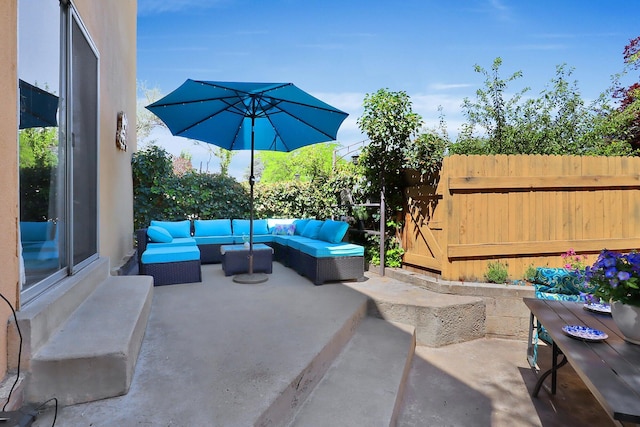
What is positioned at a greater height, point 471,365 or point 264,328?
point 264,328

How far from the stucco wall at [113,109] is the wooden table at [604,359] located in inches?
163

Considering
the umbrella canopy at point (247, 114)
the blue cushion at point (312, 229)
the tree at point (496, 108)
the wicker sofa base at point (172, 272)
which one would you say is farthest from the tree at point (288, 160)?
the wicker sofa base at point (172, 272)

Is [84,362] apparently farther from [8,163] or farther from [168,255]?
[168,255]

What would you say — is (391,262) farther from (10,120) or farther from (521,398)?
(10,120)

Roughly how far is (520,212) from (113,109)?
18.4ft

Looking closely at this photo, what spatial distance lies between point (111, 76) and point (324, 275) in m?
3.74

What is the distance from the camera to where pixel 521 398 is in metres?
3.02

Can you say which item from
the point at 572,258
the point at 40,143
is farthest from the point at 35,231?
the point at 572,258

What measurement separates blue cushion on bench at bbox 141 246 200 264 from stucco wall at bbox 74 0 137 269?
427mm

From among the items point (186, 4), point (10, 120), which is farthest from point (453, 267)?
point (186, 4)

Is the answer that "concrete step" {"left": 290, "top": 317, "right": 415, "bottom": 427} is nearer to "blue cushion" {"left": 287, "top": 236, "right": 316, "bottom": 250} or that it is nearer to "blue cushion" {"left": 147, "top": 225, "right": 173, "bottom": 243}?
"blue cushion" {"left": 287, "top": 236, "right": 316, "bottom": 250}

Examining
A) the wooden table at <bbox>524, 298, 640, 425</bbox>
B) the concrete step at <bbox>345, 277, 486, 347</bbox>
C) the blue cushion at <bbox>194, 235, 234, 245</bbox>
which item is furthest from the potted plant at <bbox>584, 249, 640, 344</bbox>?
the blue cushion at <bbox>194, 235, 234, 245</bbox>

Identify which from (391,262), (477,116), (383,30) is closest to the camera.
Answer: (391,262)

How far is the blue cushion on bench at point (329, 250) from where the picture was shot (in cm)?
471
